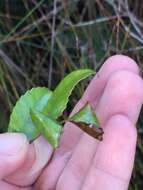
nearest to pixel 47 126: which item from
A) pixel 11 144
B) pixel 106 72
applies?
pixel 11 144

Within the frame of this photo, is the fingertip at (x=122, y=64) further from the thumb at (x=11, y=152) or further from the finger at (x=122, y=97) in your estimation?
the thumb at (x=11, y=152)

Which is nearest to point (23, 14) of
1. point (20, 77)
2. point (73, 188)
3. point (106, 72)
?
point (20, 77)

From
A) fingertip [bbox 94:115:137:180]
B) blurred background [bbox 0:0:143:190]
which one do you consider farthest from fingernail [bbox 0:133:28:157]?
blurred background [bbox 0:0:143:190]

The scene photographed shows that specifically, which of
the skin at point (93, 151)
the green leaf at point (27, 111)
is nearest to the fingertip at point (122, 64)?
the skin at point (93, 151)

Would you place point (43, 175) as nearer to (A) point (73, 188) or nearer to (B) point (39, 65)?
(A) point (73, 188)

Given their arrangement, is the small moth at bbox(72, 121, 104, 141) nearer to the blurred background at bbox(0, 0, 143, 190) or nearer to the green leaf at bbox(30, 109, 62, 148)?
the green leaf at bbox(30, 109, 62, 148)
